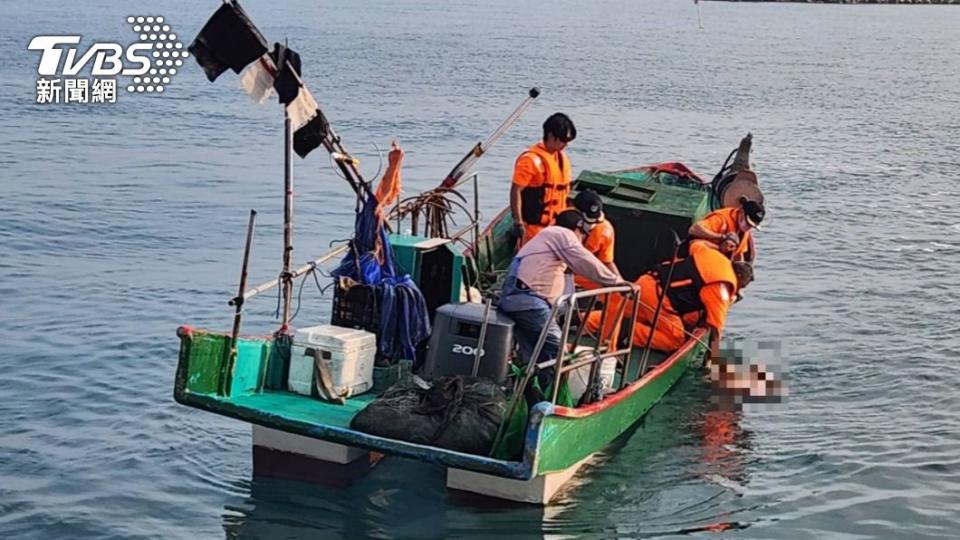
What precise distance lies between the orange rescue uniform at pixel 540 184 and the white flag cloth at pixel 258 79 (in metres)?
2.89

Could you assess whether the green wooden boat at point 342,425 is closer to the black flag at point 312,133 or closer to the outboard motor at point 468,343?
the outboard motor at point 468,343

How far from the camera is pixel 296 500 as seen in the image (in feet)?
30.7

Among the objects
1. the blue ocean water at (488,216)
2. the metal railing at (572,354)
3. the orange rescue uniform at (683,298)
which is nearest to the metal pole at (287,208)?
the blue ocean water at (488,216)

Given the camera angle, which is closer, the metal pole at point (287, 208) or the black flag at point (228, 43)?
the black flag at point (228, 43)

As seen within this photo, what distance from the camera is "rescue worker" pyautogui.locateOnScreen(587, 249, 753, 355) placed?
1123 cm

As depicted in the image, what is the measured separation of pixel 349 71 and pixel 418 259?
99.7ft

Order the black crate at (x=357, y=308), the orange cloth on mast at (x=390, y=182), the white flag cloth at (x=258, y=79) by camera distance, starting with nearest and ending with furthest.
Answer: the white flag cloth at (x=258, y=79) < the orange cloth on mast at (x=390, y=182) < the black crate at (x=357, y=308)

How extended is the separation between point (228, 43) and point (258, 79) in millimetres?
342

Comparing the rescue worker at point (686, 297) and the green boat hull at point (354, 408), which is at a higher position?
the rescue worker at point (686, 297)

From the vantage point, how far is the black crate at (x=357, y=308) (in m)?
9.77

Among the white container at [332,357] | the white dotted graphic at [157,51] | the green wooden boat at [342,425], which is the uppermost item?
the white dotted graphic at [157,51]

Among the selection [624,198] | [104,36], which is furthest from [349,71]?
[624,198]

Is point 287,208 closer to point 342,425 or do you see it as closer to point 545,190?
point 342,425

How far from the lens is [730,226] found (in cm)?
1180
